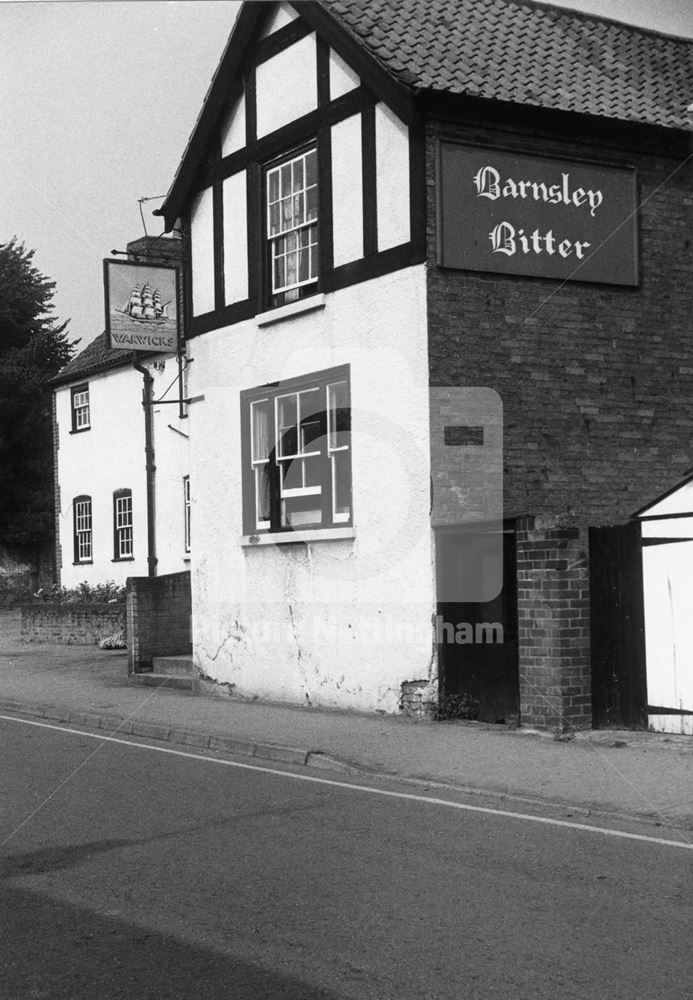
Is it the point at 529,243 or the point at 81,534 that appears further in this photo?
the point at 81,534

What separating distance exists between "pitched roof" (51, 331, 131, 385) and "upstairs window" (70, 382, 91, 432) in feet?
1.02

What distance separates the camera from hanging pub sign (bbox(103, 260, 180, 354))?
1939 cm

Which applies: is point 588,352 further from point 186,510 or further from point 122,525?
point 122,525

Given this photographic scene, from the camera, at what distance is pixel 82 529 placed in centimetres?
3262

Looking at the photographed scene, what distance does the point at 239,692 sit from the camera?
1683cm

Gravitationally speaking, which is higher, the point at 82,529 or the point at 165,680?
the point at 82,529

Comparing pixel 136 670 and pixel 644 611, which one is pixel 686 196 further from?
pixel 136 670

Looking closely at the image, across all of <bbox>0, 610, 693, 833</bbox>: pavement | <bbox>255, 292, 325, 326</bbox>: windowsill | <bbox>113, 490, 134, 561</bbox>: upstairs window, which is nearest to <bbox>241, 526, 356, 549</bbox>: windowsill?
<bbox>0, 610, 693, 833</bbox>: pavement

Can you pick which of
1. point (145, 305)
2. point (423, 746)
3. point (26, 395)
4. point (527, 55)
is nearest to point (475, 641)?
point (423, 746)

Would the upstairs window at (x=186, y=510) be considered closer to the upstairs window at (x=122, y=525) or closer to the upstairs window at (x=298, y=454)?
the upstairs window at (x=122, y=525)

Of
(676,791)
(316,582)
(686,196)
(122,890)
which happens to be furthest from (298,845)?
(686,196)

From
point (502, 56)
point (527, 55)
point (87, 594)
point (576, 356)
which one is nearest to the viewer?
point (576, 356)

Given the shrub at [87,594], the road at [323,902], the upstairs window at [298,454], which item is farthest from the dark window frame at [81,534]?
the road at [323,902]

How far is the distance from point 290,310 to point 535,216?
10.8 feet
